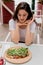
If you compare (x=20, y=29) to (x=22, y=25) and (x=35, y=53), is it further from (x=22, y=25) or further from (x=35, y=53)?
(x=35, y=53)

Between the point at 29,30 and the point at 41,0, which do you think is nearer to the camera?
the point at 29,30

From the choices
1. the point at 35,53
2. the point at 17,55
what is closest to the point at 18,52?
the point at 17,55

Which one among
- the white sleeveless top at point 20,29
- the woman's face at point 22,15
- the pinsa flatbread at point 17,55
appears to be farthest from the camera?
the white sleeveless top at point 20,29

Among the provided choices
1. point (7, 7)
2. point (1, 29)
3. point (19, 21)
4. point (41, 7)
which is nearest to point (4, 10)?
point (7, 7)

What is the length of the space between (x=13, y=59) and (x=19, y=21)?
0.57 meters

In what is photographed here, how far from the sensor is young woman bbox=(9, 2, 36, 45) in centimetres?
163

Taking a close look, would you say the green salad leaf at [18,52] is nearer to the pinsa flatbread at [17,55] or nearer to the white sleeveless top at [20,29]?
the pinsa flatbread at [17,55]

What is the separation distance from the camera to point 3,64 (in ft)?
3.96

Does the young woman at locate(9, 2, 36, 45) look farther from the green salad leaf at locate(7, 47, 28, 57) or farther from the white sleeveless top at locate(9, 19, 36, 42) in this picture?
the green salad leaf at locate(7, 47, 28, 57)

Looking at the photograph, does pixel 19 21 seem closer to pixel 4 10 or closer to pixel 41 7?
pixel 41 7

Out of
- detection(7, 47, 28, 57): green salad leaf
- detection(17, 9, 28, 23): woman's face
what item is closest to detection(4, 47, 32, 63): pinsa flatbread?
detection(7, 47, 28, 57): green salad leaf

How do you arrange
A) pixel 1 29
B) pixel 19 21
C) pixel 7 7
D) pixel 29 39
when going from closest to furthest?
pixel 29 39 < pixel 19 21 < pixel 1 29 < pixel 7 7

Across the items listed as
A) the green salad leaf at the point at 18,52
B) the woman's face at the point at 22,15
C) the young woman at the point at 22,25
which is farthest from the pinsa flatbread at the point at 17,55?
the woman's face at the point at 22,15

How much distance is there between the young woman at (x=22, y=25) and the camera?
163 centimetres
